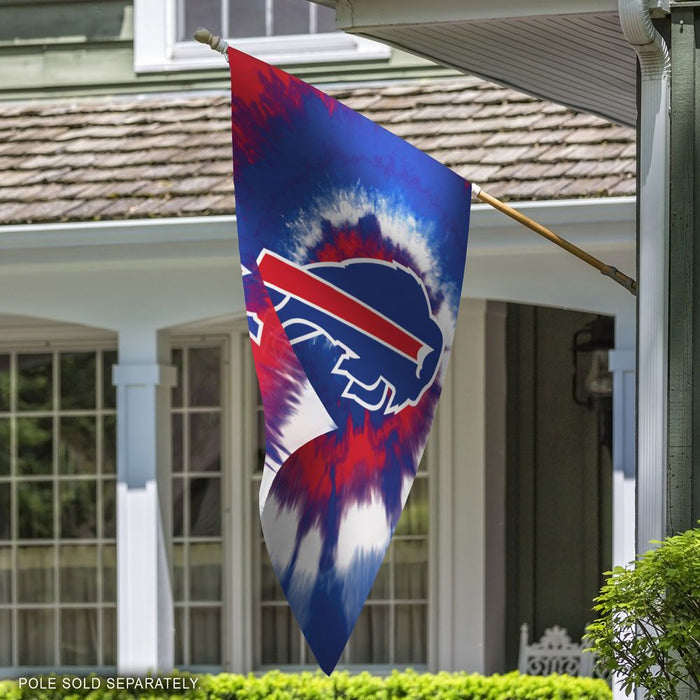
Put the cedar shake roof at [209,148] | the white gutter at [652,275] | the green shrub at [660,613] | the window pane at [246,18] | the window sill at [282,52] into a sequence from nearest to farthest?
the green shrub at [660,613], the white gutter at [652,275], the cedar shake roof at [209,148], the window sill at [282,52], the window pane at [246,18]

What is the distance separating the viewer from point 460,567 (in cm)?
934

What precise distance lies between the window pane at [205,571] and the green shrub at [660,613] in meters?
5.66

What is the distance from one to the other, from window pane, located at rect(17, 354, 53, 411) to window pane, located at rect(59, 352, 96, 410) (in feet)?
0.35

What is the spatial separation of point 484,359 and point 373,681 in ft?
7.37

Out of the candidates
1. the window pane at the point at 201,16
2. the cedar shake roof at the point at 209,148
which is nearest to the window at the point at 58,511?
the cedar shake roof at the point at 209,148

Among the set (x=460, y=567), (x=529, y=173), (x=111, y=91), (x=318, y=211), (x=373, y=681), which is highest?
(x=111, y=91)

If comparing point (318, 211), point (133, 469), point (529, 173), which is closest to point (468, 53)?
point (318, 211)

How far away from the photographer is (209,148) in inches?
330

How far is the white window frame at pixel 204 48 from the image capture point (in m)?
9.13

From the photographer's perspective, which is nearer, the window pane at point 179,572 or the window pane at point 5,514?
the window pane at point 179,572

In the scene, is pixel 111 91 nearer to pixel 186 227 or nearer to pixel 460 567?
pixel 186 227

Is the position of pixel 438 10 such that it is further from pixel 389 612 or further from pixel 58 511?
pixel 58 511

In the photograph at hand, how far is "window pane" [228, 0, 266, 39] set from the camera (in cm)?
941

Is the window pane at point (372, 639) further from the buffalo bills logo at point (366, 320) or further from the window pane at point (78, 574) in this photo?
the buffalo bills logo at point (366, 320)
